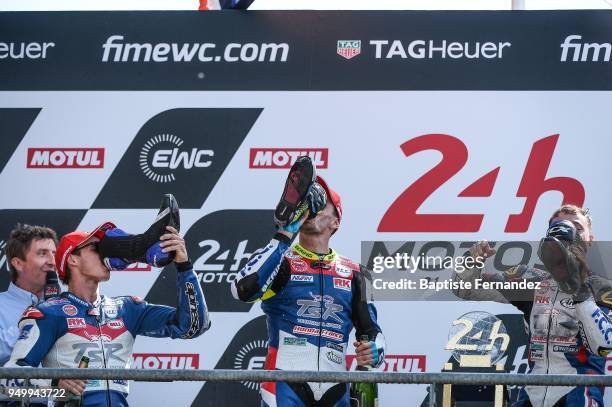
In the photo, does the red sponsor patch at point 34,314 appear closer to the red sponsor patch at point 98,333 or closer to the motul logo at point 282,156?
the red sponsor patch at point 98,333

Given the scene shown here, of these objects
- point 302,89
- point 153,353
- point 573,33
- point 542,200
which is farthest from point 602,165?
point 153,353

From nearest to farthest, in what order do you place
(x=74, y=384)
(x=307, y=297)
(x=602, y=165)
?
(x=74, y=384), (x=307, y=297), (x=602, y=165)

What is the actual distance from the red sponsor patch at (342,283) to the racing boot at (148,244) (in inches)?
28.1

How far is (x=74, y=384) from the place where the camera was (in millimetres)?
3832

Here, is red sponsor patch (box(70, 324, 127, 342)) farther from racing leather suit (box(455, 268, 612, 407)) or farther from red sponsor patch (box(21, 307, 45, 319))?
racing leather suit (box(455, 268, 612, 407))

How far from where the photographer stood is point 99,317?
14.0 feet

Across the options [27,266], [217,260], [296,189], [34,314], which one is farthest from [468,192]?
[34,314]

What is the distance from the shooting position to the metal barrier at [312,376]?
3.24m

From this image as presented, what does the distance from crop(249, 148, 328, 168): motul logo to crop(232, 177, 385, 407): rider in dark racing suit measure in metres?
1.10

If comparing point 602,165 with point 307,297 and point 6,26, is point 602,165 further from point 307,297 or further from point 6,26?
point 6,26

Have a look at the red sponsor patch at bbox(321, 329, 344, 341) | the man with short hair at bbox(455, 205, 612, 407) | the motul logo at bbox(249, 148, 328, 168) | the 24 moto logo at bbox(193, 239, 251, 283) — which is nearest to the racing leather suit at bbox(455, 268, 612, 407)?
the man with short hair at bbox(455, 205, 612, 407)

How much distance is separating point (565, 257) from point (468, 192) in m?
1.11

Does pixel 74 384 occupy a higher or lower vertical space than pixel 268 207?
lower

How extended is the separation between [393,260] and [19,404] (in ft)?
7.37
